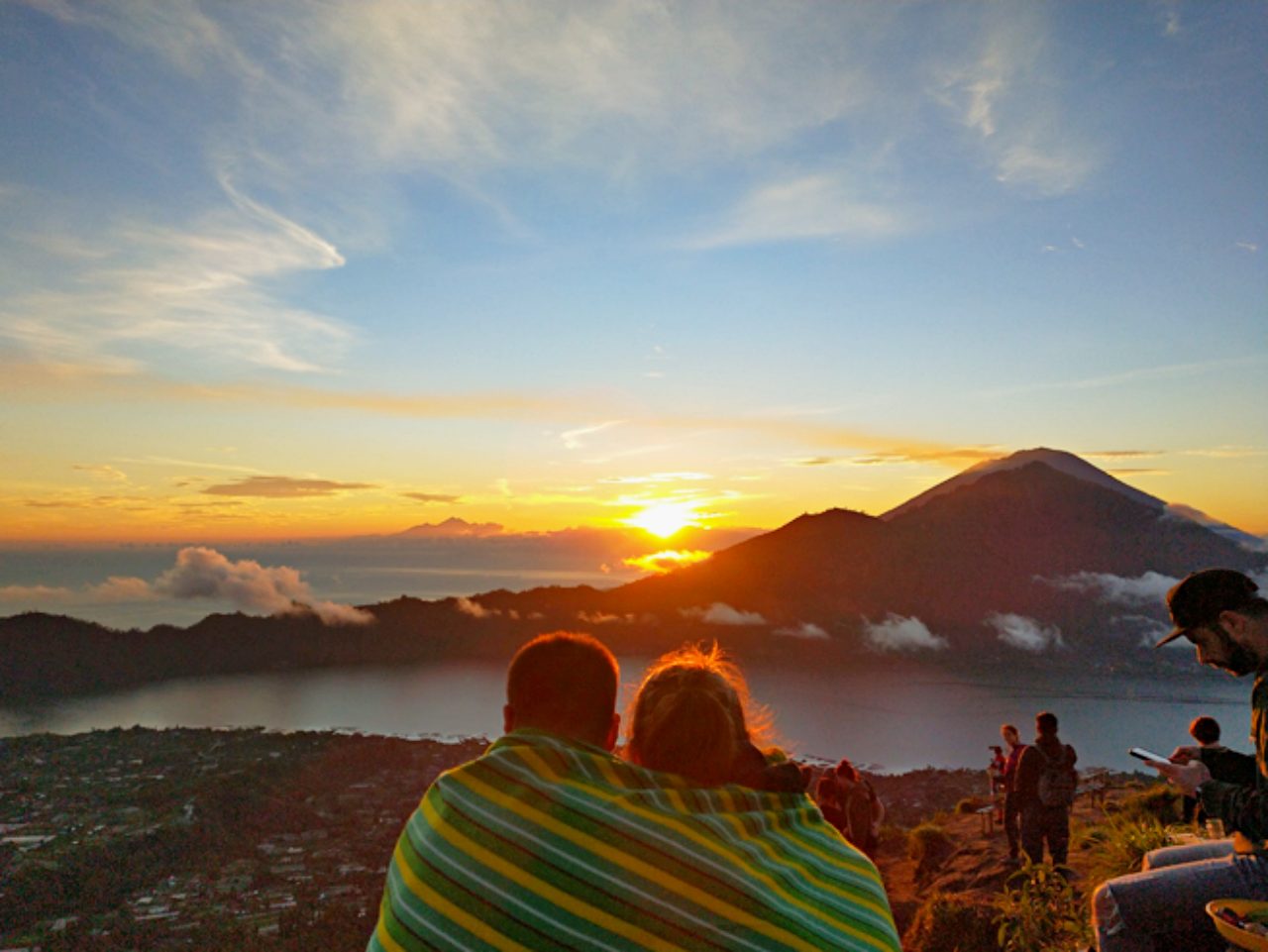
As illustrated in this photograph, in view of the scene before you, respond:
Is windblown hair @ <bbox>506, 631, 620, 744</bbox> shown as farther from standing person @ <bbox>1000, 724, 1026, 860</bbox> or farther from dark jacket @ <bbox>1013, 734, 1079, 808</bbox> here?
standing person @ <bbox>1000, 724, 1026, 860</bbox>

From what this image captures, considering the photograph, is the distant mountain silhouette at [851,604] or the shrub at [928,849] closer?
the shrub at [928,849]

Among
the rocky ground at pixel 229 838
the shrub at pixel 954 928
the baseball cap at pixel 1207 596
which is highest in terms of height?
the baseball cap at pixel 1207 596

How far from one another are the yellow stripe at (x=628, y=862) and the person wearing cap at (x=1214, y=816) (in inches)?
58.6

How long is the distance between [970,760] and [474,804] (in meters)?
79.2

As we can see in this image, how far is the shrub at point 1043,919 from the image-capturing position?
187 inches

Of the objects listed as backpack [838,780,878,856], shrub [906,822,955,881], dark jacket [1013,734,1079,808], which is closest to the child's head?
backpack [838,780,878,856]

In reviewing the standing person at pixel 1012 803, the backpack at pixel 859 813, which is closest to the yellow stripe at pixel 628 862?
the backpack at pixel 859 813

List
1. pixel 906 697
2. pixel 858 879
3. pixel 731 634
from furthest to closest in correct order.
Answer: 1. pixel 731 634
2. pixel 906 697
3. pixel 858 879

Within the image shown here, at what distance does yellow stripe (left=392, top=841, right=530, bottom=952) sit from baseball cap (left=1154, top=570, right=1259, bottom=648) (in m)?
2.02

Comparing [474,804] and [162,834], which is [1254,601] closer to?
[474,804]

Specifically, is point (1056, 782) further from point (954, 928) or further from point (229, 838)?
point (229, 838)

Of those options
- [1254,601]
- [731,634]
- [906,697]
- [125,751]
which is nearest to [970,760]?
[906,697]

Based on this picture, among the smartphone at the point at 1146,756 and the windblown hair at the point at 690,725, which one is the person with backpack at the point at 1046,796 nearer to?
the smartphone at the point at 1146,756

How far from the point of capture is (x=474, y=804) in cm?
154
